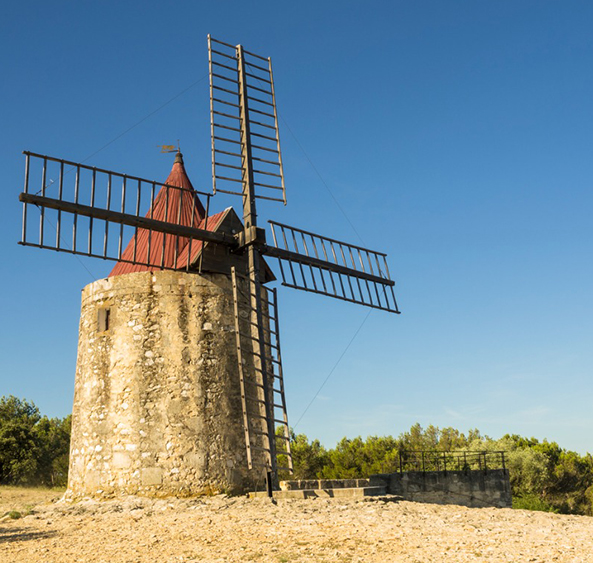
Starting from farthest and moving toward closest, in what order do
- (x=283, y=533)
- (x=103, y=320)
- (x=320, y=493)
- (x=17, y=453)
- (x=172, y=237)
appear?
(x=17, y=453) → (x=172, y=237) → (x=103, y=320) → (x=320, y=493) → (x=283, y=533)

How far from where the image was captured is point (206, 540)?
865 cm

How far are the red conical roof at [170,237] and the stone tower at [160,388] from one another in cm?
69

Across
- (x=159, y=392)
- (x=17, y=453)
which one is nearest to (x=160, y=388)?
(x=159, y=392)

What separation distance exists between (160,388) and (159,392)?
8 centimetres

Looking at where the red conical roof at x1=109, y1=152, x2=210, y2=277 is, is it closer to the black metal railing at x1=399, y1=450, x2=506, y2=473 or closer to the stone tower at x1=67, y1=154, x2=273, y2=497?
the stone tower at x1=67, y1=154, x2=273, y2=497

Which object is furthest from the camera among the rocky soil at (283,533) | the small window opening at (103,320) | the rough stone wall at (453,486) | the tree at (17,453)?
the tree at (17,453)

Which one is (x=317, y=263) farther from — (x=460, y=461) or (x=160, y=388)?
(x=460, y=461)

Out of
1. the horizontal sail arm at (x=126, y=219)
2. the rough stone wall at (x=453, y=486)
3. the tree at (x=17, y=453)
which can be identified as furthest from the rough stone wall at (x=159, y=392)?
the tree at (x=17, y=453)

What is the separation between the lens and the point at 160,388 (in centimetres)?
1279

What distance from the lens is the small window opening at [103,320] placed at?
13477mm

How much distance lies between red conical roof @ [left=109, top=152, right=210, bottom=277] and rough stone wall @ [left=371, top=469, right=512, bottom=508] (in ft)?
26.3

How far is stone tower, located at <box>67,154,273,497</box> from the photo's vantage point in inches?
492

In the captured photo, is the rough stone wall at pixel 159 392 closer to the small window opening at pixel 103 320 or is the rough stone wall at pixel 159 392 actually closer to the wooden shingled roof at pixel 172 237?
the small window opening at pixel 103 320

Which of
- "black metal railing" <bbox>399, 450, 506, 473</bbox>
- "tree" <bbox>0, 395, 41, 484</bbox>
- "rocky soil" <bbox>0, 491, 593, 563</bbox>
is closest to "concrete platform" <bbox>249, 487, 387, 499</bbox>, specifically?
"rocky soil" <bbox>0, 491, 593, 563</bbox>
